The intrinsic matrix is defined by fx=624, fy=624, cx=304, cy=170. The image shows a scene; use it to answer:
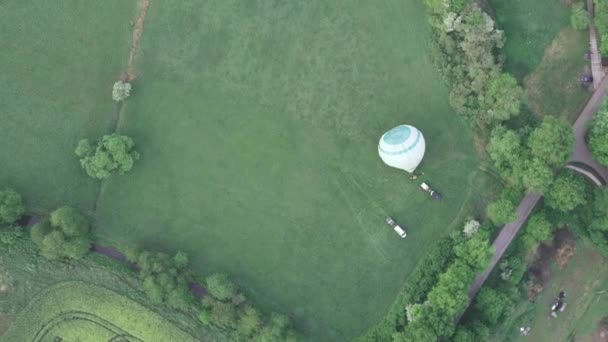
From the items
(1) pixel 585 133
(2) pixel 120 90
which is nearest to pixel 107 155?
(2) pixel 120 90

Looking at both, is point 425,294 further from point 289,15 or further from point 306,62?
point 289,15

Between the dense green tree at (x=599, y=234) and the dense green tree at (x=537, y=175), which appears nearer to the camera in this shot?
the dense green tree at (x=537, y=175)

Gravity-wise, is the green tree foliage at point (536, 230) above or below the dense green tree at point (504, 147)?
below

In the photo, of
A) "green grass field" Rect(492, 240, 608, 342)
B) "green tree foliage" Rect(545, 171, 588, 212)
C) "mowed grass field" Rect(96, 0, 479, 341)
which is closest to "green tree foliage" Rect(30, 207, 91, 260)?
"mowed grass field" Rect(96, 0, 479, 341)

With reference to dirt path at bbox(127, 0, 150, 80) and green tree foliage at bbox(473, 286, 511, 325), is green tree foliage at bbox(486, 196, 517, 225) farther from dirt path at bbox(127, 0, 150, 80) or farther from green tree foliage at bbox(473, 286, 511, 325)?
dirt path at bbox(127, 0, 150, 80)

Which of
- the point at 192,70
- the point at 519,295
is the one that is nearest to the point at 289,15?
the point at 192,70

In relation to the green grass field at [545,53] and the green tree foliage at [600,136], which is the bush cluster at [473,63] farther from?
the green tree foliage at [600,136]

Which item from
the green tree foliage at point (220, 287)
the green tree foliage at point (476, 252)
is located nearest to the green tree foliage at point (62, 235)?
the green tree foliage at point (220, 287)

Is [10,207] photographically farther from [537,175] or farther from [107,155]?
[537,175]
